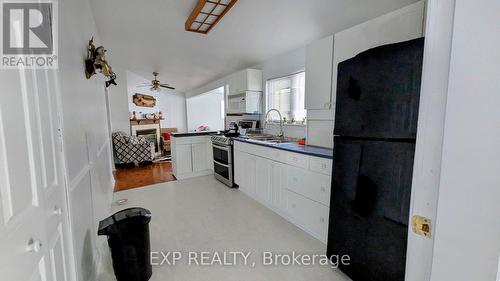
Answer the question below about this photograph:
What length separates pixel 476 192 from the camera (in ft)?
1.42

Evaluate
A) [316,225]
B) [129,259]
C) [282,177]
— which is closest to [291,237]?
[316,225]

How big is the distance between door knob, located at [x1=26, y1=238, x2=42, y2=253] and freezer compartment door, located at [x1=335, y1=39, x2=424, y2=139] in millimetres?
1773

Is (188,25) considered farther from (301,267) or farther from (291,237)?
(301,267)

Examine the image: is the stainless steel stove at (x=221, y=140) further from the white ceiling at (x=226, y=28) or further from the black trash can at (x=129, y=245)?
the black trash can at (x=129, y=245)

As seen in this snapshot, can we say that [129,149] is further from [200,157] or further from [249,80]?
[249,80]

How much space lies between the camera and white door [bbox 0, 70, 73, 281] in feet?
2.10

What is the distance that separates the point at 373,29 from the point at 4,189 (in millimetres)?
2521

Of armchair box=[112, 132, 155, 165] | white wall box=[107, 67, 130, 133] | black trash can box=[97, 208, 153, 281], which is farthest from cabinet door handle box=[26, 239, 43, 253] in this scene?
white wall box=[107, 67, 130, 133]

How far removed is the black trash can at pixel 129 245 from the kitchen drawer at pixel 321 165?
64.0 inches

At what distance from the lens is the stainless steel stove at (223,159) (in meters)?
3.99

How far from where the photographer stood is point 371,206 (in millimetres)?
1480

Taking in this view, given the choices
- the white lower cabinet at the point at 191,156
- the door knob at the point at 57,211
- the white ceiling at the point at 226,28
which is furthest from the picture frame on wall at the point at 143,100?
the door knob at the point at 57,211

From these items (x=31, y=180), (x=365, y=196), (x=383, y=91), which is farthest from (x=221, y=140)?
(x=31, y=180)

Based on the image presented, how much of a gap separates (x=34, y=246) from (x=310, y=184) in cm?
211
